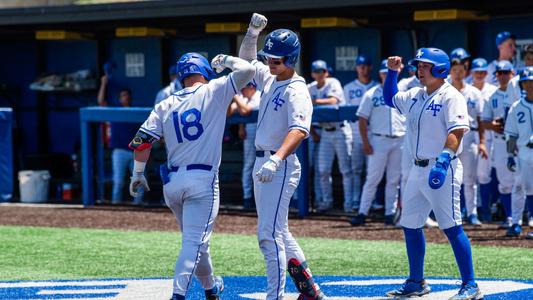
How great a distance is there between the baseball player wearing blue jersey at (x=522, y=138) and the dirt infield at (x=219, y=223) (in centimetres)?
49

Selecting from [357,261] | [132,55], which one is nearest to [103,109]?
[132,55]

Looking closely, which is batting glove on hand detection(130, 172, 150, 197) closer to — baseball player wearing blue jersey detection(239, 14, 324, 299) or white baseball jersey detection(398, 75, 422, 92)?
baseball player wearing blue jersey detection(239, 14, 324, 299)

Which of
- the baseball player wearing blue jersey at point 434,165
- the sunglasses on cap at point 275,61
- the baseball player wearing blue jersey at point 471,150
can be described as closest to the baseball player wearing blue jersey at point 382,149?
the baseball player wearing blue jersey at point 471,150

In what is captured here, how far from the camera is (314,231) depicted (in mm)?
11648

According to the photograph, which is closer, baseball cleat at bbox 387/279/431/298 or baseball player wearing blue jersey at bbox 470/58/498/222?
baseball cleat at bbox 387/279/431/298

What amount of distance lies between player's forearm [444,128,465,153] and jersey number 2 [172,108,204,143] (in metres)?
1.57

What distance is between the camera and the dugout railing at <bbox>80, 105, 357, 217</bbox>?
12.6 metres

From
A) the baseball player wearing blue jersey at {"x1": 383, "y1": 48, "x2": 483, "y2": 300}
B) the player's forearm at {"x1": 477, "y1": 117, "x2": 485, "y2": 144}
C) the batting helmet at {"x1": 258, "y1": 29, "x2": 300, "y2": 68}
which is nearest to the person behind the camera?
the batting helmet at {"x1": 258, "y1": 29, "x2": 300, "y2": 68}

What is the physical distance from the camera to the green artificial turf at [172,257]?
28.3ft

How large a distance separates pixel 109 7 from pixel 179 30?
5.04ft

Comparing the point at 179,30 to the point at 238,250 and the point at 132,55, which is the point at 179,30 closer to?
the point at 132,55

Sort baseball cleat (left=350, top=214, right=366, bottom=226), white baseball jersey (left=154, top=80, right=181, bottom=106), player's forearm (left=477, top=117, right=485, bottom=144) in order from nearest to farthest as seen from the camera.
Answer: player's forearm (left=477, top=117, right=485, bottom=144) < baseball cleat (left=350, top=214, right=366, bottom=226) < white baseball jersey (left=154, top=80, right=181, bottom=106)

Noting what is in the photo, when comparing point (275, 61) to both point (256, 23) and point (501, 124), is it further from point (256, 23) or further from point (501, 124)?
point (501, 124)

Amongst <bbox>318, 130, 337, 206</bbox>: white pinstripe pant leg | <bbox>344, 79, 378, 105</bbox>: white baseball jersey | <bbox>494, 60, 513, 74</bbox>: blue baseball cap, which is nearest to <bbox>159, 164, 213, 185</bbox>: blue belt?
<bbox>494, 60, 513, 74</bbox>: blue baseball cap
